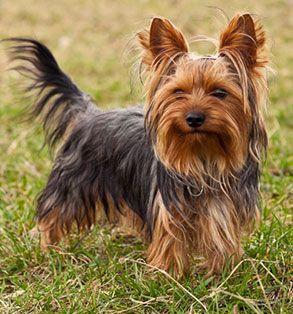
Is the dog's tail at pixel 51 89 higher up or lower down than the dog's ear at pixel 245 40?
lower down

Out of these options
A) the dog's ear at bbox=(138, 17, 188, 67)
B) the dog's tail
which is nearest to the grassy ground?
the dog's ear at bbox=(138, 17, 188, 67)

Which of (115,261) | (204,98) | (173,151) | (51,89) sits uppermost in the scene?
(204,98)

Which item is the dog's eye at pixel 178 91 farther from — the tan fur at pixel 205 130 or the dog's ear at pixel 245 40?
the dog's ear at pixel 245 40

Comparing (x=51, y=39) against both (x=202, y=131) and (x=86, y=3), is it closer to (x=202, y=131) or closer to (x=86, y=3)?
(x=86, y=3)

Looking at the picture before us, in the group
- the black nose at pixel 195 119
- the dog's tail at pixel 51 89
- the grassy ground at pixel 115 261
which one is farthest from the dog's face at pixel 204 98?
the dog's tail at pixel 51 89

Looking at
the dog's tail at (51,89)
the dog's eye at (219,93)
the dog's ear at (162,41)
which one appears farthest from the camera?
the dog's tail at (51,89)

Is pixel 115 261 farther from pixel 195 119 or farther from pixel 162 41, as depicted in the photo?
pixel 162 41

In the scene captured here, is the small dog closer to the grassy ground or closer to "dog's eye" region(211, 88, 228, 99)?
"dog's eye" region(211, 88, 228, 99)

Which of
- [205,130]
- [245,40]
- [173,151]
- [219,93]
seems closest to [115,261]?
[173,151]

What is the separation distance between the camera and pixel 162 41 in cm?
389

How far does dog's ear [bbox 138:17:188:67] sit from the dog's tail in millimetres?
1014

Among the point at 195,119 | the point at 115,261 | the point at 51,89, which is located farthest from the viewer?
the point at 51,89

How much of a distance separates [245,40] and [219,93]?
1.03 ft

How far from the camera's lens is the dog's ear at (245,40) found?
3.73 meters
